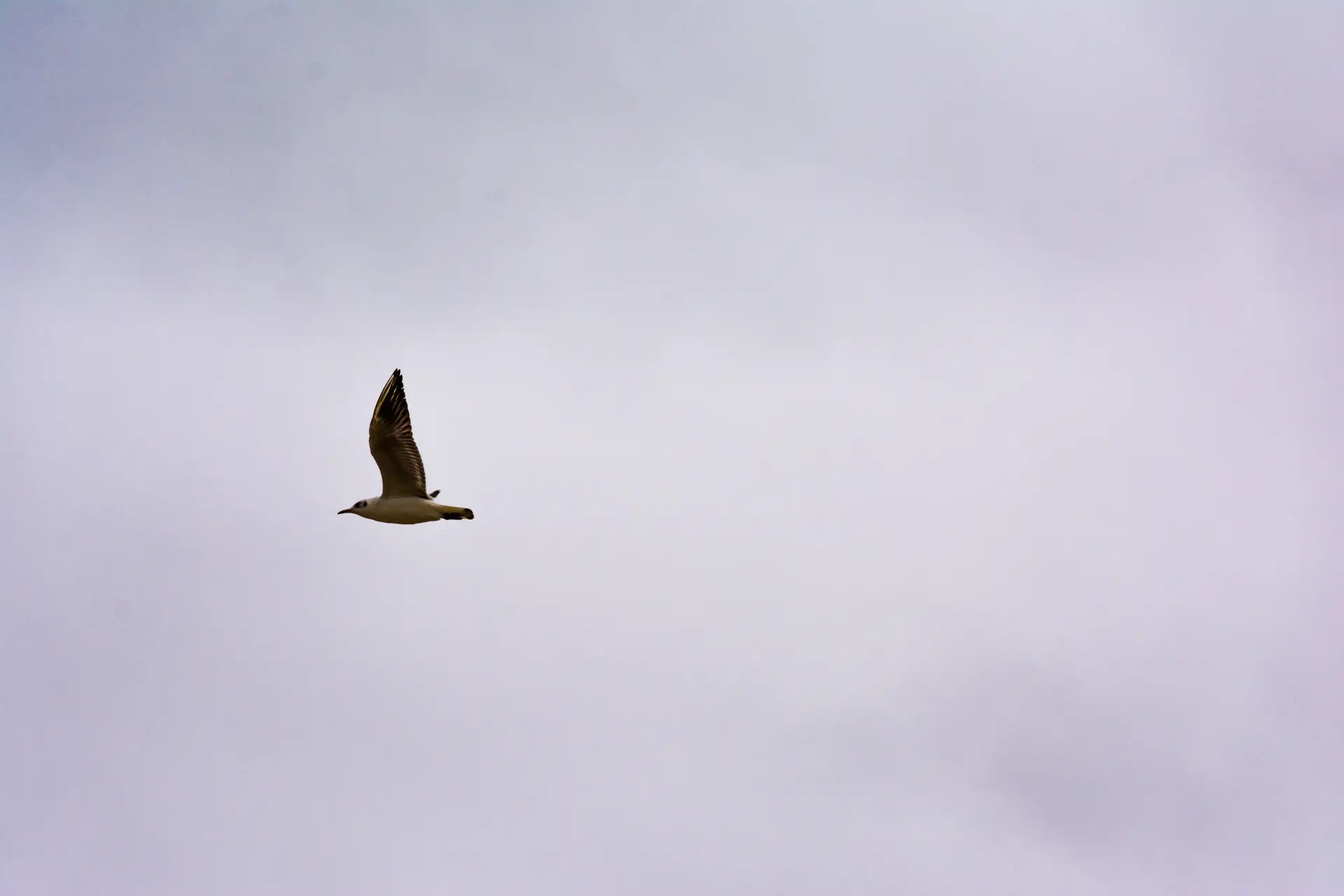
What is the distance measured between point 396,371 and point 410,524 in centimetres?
290

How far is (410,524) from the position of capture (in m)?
29.5

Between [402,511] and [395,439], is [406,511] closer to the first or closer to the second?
[402,511]

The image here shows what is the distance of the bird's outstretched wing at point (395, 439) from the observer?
29.0m

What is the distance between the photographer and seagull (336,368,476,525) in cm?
2906

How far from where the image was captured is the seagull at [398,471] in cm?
2906

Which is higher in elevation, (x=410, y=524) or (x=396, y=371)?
(x=396, y=371)

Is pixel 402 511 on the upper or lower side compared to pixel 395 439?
lower

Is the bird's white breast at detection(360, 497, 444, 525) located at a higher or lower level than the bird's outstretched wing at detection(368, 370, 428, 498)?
lower

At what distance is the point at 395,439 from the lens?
95.3ft

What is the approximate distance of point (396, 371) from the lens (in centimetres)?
2941

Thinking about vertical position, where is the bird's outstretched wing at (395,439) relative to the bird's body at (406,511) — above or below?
above

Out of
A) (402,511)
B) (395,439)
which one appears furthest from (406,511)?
(395,439)

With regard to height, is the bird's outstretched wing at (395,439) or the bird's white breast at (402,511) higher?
the bird's outstretched wing at (395,439)

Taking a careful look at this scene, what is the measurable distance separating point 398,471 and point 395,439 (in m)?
0.65
